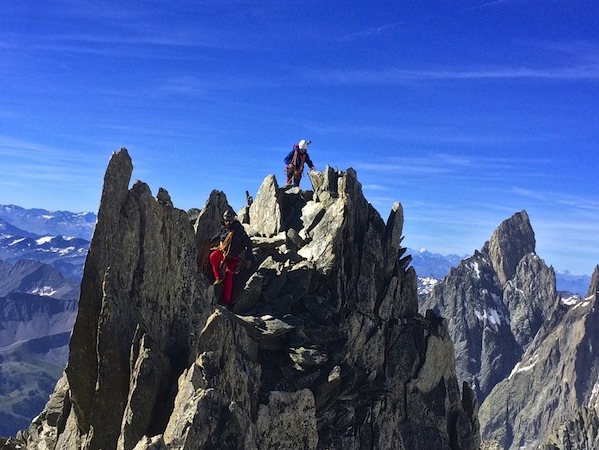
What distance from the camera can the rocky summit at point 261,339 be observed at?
2166 centimetres

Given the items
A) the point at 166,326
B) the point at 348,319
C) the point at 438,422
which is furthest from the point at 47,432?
the point at 438,422

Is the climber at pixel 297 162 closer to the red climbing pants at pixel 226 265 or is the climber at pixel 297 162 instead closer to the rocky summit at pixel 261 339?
the rocky summit at pixel 261 339

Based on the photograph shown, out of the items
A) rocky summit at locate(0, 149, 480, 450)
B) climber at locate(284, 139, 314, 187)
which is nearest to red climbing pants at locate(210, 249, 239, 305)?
rocky summit at locate(0, 149, 480, 450)

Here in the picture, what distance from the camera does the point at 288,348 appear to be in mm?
34438

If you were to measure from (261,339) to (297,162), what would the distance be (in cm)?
2216

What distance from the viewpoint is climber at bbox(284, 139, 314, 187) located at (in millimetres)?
51469


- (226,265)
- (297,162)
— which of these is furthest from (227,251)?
(297,162)

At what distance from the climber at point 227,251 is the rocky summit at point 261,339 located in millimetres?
1092

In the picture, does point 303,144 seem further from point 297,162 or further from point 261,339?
point 261,339

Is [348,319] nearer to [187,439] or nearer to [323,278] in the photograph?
[323,278]

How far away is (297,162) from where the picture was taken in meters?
51.7

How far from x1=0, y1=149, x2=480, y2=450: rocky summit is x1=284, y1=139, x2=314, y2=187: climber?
304 cm

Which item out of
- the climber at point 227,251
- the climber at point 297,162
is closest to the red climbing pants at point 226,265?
the climber at point 227,251

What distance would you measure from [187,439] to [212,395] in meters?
1.62
